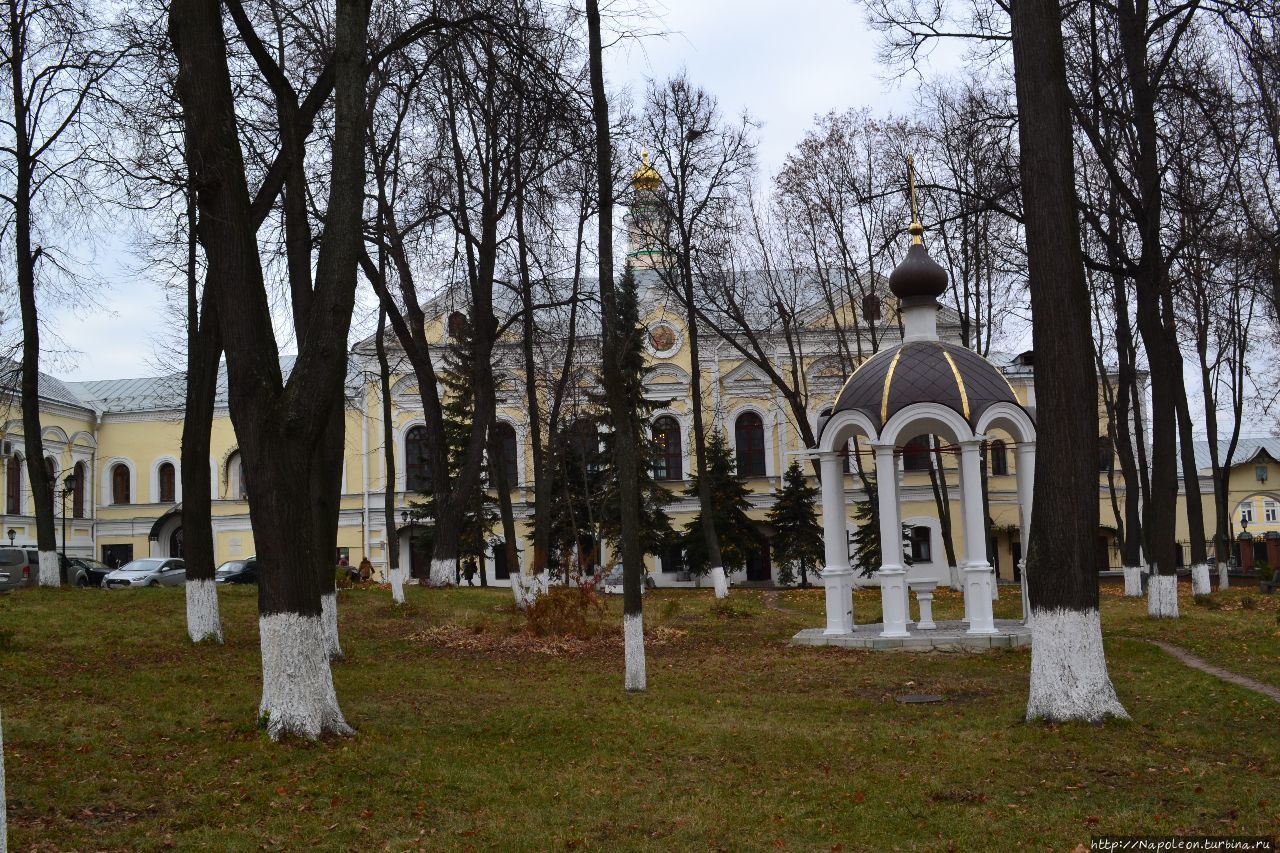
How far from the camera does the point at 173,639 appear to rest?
1385 centimetres

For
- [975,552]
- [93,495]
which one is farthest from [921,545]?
[93,495]

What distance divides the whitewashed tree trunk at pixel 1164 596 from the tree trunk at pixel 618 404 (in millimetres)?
9283

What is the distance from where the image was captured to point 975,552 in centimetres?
1521

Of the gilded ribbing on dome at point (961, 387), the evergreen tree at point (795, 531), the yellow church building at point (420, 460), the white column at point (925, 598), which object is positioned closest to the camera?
the gilded ribbing on dome at point (961, 387)

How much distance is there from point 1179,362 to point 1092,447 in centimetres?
1412

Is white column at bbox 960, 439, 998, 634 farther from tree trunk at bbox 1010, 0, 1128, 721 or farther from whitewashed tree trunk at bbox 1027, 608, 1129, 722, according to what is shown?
whitewashed tree trunk at bbox 1027, 608, 1129, 722

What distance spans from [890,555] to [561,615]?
4.64 meters

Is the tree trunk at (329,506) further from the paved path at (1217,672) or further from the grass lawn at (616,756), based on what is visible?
the paved path at (1217,672)

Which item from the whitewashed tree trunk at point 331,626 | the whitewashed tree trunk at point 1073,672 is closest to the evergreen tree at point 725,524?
the whitewashed tree trunk at point 331,626

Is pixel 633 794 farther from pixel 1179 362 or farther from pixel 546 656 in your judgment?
pixel 1179 362

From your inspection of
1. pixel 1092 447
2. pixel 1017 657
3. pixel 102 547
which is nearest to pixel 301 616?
pixel 1092 447

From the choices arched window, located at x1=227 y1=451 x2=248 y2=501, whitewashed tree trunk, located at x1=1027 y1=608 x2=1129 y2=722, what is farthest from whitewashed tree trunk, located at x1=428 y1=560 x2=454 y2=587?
arched window, located at x1=227 y1=451 x2=248 y2=501

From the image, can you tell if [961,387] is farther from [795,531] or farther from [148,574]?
[148,574]

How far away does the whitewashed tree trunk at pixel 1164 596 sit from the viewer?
16516 millimetres
